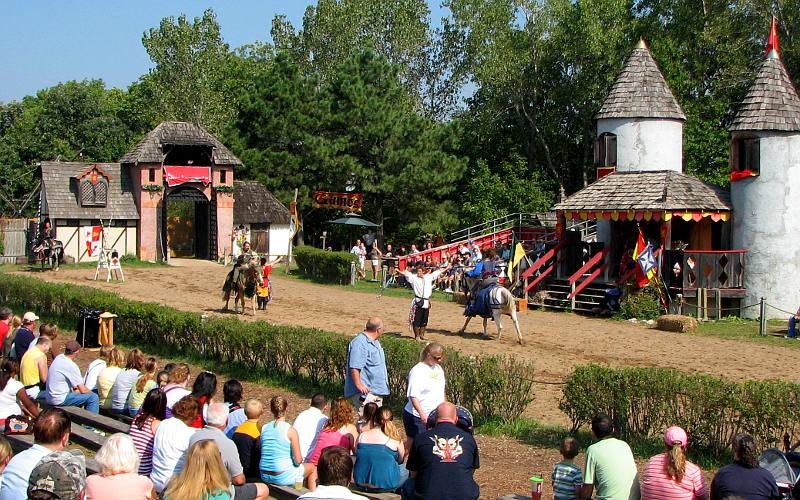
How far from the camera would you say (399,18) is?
57938 mm

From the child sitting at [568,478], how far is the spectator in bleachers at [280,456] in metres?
2.71

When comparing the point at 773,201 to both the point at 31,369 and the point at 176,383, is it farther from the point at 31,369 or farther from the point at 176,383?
the point at 176,383

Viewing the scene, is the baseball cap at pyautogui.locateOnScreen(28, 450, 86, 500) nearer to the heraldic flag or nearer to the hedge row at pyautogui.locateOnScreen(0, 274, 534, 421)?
the hedge row at pyautogui.locateOnScreen(0, 274, 534, 421)

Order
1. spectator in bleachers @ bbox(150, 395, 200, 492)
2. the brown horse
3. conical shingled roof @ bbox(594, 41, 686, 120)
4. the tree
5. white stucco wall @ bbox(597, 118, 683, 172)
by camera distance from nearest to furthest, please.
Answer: spectator in bleachers @ bbox(150, 395, 200, 492), the brown horse, white stucco wall @ bbox(597, 118, 683, 172), conical shingled roof @ bbox(594, 41, 686, 120), the tree

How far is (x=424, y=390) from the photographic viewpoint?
11.4m

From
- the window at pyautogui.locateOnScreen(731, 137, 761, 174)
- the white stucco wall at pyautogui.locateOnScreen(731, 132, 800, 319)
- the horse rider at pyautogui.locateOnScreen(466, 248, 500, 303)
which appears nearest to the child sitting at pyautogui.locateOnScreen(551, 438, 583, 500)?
the horse rider at pyautogui.locateOnScreen(466, 248, 500, 303)

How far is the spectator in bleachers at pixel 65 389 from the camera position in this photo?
14.3m

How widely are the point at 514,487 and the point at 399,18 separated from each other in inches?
1938

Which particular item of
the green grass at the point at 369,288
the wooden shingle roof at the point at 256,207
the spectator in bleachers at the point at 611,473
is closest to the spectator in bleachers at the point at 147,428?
the spectator in bleachers at the point at 611,473

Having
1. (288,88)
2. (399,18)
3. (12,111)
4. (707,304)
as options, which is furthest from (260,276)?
(12,111)

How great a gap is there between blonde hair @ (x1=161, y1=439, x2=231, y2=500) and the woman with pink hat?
374 cm

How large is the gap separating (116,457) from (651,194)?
983 inches

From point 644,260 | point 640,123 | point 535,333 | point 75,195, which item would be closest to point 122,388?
point 535,333

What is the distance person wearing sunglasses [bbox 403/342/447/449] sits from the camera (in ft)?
37.4
